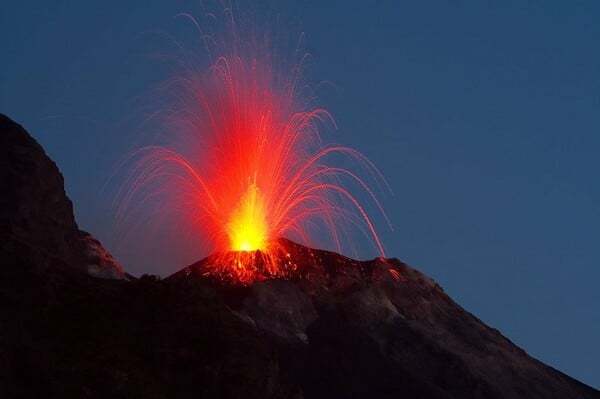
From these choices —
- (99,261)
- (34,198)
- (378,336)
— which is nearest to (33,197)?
(34,198)

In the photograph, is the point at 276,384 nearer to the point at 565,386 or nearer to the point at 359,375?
the point at 359,375

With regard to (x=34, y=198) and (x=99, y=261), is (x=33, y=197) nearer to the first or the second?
(x=34, y=198)

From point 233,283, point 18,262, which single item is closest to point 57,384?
point 18,262

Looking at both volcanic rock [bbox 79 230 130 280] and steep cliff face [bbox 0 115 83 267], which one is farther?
volcanic rock [bbox 79 230 130 280]

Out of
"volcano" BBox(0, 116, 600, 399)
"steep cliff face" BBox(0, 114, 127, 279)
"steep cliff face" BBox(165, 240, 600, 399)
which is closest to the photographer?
"volcano" BBox(0, 116, 600, 399)

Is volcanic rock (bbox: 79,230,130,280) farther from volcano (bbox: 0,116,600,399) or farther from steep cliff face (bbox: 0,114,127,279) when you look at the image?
steep cliff face (bbox: 0,114,127,279)

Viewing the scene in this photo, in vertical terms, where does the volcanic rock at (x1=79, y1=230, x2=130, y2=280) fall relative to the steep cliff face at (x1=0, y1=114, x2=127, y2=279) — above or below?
above

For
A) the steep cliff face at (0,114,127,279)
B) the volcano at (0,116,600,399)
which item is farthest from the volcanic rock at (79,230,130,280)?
the steep cliff face at (0,114,127,279)

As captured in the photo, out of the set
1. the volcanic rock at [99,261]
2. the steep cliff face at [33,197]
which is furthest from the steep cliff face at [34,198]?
the volcanic rock at [99,261]
